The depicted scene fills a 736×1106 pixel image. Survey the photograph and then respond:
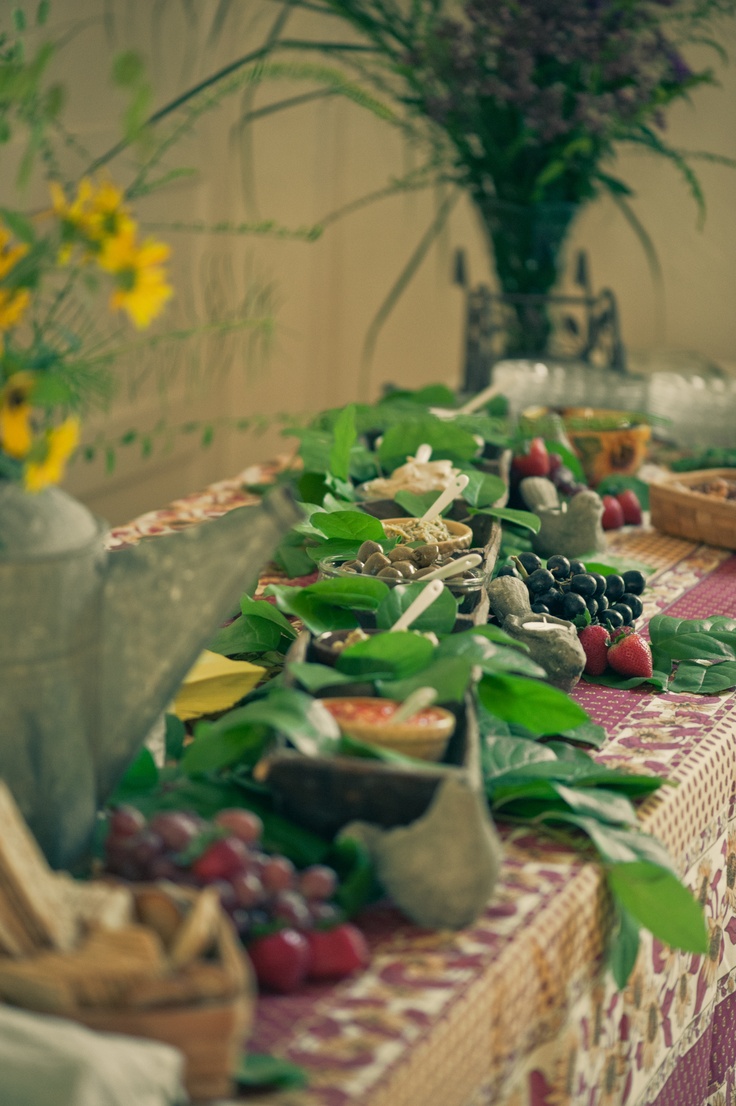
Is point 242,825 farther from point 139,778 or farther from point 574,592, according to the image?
point 574,592

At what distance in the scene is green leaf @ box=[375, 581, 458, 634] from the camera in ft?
2.84

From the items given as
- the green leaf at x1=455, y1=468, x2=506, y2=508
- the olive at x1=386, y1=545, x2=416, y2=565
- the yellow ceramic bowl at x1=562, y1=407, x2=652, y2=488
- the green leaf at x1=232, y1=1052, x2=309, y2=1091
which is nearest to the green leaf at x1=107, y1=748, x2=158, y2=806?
the green leaf at x1=232, y1=1052, x2=309, y2=1091

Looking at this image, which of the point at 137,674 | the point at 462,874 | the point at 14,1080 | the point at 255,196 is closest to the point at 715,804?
the point at 462,874

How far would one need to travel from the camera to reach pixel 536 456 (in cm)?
142

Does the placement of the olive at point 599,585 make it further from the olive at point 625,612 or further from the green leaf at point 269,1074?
the green leaf at point 269,1074

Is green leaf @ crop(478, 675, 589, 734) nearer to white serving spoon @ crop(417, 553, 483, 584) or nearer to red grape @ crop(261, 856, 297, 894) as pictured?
white serving spoon @ crop(417, 553, 483, 584)

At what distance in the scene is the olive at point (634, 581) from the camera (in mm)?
1169

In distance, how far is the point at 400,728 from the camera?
687mm

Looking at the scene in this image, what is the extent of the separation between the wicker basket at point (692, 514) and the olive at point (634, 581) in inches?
11.9

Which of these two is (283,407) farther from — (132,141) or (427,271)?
(132,141)

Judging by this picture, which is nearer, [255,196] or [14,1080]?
[14,1080]

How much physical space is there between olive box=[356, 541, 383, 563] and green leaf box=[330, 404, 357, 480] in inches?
9.3

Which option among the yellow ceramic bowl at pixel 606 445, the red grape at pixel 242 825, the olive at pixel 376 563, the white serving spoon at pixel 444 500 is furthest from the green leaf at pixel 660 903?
the yellow ceramic bowl at pixel 606 445

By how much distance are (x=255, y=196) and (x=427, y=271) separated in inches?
18.4
